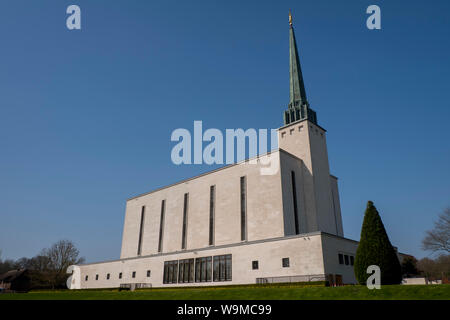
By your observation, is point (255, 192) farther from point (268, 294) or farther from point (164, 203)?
point (268, 294)

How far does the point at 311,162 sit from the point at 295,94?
14563 mm

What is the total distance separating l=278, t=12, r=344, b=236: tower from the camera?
41344 mm

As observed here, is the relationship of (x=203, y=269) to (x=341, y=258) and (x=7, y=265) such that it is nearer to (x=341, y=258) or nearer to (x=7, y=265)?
(x=341, y=258)

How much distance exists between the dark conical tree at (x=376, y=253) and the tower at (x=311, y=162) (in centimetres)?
1830

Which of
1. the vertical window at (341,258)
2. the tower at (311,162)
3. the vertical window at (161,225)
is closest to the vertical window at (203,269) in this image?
the vertical window at (161,225)

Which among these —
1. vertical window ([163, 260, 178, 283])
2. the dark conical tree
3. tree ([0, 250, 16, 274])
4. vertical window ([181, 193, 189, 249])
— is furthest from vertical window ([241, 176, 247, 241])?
tree ([0, 250, 16, 274])

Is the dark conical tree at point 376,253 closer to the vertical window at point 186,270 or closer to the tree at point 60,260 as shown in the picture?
the vertical window at point 186,270

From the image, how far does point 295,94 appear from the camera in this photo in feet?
170

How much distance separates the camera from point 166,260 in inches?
1667

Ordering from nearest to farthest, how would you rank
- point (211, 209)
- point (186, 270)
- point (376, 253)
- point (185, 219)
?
point (376, 253)
point (186, 270)
point (211, 209)
point (185, 219)

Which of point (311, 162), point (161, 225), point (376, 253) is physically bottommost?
point (376, 253)

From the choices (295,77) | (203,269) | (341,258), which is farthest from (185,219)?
(295,77)
